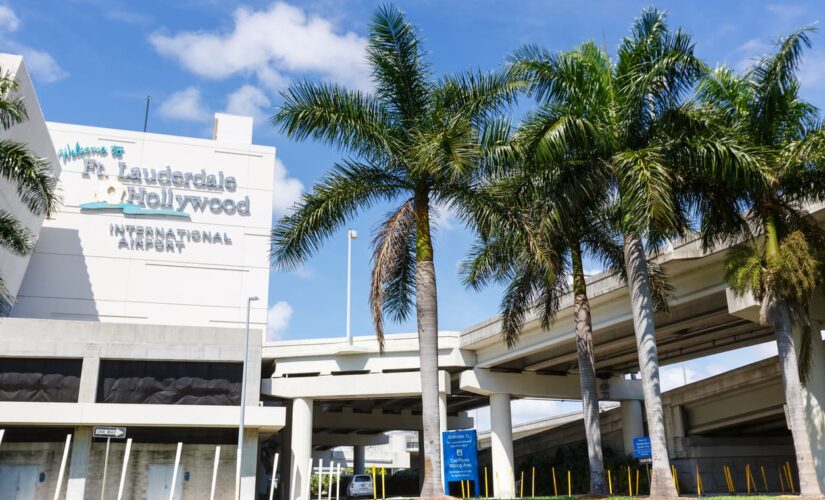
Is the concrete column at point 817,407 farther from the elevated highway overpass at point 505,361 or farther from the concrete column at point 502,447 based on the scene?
the concrete column at point 502,447

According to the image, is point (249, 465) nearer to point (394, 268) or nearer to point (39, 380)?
point (39, 380)

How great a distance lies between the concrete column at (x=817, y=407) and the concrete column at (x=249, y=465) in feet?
76.1

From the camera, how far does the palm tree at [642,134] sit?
17984mm

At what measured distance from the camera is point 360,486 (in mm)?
49438

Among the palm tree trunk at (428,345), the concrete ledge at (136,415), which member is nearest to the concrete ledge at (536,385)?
the concrete ledge at (136,415)

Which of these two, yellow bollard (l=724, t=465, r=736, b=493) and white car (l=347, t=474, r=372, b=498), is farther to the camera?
white car (l=347, t=474, r=372, b=498)

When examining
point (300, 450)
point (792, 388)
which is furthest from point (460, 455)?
point (792, 388)

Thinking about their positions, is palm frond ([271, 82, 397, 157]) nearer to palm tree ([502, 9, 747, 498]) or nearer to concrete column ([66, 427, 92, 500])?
palm tree ([502, 9, 747, 498])

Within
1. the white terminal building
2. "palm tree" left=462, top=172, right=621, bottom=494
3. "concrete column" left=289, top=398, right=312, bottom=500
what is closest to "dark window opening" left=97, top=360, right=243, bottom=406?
the white terminal building

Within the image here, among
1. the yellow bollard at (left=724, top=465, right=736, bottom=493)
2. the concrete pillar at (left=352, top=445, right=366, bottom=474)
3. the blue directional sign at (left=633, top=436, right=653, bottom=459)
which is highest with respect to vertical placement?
the concrete pillar at (left=352, top=445, right=366, bottom=474)

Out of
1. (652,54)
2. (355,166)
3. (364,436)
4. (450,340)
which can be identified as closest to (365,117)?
(355,166)

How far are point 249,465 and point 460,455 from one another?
1095 cm

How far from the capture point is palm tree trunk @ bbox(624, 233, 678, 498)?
17.6m

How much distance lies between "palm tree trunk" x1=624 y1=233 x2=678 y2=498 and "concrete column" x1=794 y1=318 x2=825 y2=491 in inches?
174
